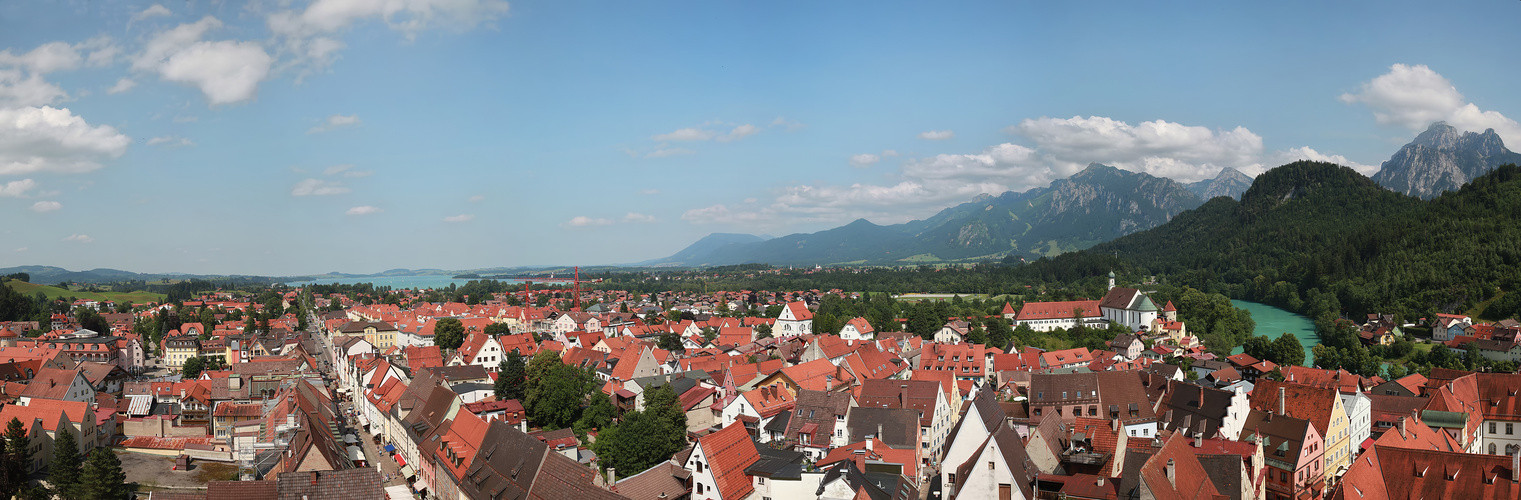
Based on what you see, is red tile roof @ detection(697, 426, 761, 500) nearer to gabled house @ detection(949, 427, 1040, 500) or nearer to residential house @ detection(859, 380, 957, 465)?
gabled house @ detection(949, 427, 1040, 500)

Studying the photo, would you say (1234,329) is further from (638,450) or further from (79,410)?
(79,410)

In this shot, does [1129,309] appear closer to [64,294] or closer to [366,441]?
[366,441]

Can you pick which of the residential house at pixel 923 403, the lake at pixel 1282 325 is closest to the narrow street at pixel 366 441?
the residential house at pixel 923 403

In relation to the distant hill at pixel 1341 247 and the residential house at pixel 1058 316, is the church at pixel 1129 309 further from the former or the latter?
the distant hill at pixel 1341 247

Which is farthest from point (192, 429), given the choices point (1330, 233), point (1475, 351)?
point (1330, 233)

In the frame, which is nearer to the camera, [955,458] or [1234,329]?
[955,458]

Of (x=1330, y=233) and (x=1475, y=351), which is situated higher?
(x=1330, y=233)

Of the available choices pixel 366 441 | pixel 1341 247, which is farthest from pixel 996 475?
pixel 1341 247

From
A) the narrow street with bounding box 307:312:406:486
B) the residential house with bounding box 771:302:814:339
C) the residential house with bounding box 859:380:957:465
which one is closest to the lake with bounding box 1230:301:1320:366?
the residential house with bounding box 771:302:814:339
